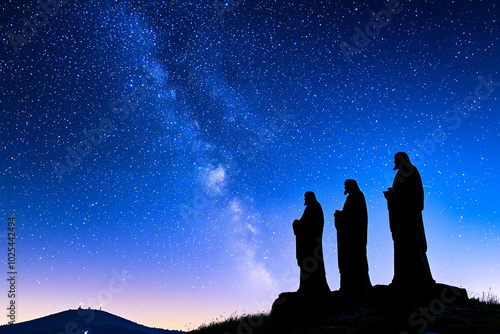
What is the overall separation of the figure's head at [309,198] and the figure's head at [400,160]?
13.6 feet

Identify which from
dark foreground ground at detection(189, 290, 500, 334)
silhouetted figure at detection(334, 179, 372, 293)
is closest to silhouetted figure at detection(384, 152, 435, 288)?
dark foreground ground at detection(189, 290, 500, 334)

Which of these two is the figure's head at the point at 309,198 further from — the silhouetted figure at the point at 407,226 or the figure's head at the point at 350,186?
the silhouetted figure at the point at 407,226

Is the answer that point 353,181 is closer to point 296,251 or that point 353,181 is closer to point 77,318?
point 296,251

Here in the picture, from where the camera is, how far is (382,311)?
9453mm

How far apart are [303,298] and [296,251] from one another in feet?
8.28

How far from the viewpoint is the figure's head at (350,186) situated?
1329cm

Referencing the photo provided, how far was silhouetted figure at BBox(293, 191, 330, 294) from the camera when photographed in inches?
532

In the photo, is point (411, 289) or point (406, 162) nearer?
point (411, 289)

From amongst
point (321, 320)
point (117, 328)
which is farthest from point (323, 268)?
point (117, 328)

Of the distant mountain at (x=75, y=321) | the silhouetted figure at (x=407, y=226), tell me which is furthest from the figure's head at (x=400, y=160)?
the distant mountain at (x=75, y=321)

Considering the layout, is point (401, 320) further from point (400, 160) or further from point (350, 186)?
point (350, 186)

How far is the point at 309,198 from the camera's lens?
1503 centimetres

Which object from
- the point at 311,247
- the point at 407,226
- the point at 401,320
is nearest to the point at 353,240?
the point at 311,247

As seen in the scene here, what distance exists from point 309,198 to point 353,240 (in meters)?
2.86
